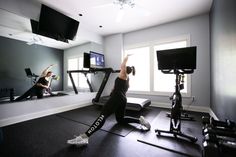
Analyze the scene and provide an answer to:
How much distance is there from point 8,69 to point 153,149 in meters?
3.87

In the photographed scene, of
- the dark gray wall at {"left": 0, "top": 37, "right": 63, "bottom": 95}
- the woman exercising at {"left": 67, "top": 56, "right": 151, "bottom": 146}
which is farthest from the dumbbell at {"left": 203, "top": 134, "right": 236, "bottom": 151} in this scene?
the dark gray wall at {"left": 0, "top": 37, "right": 63, "bottom": 95}

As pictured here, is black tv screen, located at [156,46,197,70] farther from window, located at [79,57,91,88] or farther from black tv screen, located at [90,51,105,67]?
window, located at [79,57,91,88]

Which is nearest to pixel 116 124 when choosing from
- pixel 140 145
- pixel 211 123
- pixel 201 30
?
pixel 140 145

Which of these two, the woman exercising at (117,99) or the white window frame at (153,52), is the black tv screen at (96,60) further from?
the woman exercising at (117,99)

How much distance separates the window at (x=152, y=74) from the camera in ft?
12.9

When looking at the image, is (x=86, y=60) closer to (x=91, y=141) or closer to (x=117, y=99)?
(x=117, y=99)

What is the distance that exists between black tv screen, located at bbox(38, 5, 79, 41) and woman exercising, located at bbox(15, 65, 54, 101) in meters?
1.12

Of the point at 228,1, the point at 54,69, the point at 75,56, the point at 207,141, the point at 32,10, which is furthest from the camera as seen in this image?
the point at 75,56

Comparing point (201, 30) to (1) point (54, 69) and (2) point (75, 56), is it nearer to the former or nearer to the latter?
(2) point (75, 56)

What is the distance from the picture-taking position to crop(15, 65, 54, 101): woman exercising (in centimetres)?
313

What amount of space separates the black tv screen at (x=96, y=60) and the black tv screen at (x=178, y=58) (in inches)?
112

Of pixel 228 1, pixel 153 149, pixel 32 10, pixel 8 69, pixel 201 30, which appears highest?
pixel 32 10

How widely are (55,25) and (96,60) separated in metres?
1.86

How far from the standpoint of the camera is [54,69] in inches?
154
